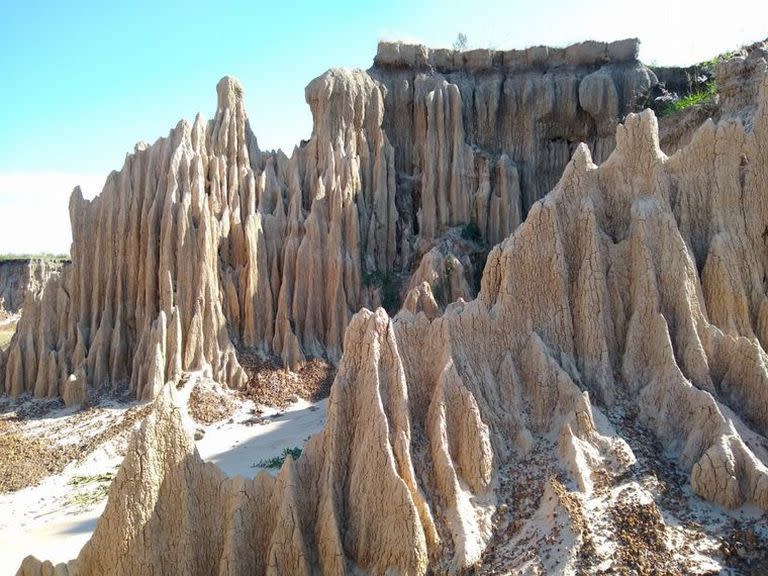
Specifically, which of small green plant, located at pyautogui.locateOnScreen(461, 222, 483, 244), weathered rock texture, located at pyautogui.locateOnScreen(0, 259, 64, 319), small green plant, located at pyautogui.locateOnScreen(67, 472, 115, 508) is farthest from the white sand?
weathered rock texture, located at pyautogui.locateOnScreen(0, 259, 64, 319)

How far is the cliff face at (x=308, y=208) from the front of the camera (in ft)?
59.0

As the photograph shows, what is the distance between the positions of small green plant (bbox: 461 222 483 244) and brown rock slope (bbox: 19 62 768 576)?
1144 cm

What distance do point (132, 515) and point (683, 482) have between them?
23.3 feet

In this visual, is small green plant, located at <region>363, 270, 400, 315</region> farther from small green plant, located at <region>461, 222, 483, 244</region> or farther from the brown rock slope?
the brown rock slope

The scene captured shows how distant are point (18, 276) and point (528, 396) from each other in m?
48.1

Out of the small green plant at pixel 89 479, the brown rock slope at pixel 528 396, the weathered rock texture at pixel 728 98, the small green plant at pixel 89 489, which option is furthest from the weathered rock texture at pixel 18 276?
the brown rock slope at pixel 528 396

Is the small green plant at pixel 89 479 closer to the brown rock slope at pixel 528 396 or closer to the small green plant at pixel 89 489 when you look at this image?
the small green plant at pixel 89 489

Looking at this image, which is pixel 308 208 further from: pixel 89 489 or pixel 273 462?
pixel 89 489

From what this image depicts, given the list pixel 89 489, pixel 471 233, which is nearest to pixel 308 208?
pixel 471 233

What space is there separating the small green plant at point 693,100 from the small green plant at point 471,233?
24.2ft

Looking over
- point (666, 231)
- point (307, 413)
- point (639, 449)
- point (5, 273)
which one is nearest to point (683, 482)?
point (639, 449)

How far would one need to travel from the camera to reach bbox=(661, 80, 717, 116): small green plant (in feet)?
61.8

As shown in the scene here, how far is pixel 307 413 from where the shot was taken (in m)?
17.0

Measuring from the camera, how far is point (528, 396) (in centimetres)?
971
